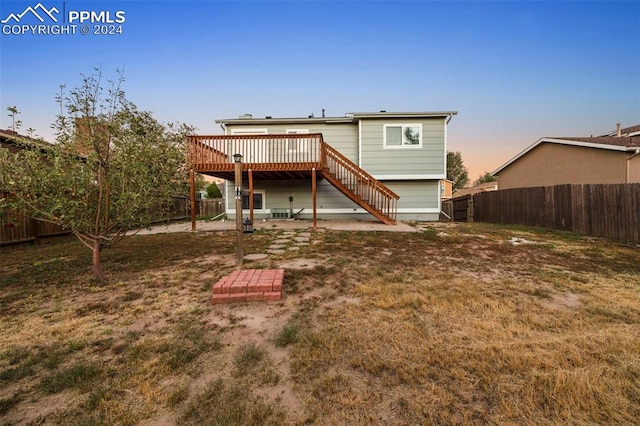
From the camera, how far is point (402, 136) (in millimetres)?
11742

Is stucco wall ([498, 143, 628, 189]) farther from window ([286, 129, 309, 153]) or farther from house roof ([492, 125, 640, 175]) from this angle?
window ([286, 129, 309, 153])

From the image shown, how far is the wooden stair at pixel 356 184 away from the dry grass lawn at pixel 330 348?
558cm

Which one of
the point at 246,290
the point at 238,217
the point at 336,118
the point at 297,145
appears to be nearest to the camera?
the point at 246,290

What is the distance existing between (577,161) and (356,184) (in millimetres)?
10864

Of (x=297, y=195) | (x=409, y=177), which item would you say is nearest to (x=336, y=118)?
(x=297, y=195)

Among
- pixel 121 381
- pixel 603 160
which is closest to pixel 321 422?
pixel 121 381

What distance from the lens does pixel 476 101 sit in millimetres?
14961

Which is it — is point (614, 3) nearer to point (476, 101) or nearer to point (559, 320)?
point (476, 101)

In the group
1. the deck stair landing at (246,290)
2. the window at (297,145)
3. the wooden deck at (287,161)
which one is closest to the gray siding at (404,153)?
the wooden deck at (287,161)

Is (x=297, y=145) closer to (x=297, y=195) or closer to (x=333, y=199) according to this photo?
(x=297, y=195)

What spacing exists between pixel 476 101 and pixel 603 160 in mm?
6654

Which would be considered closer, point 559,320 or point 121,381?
point 121,381

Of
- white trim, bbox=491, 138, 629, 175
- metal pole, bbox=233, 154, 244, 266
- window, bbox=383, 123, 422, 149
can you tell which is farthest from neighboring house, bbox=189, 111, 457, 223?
white trim, bbox=491, 138, 629, 175

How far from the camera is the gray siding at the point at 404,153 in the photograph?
1158 cm
